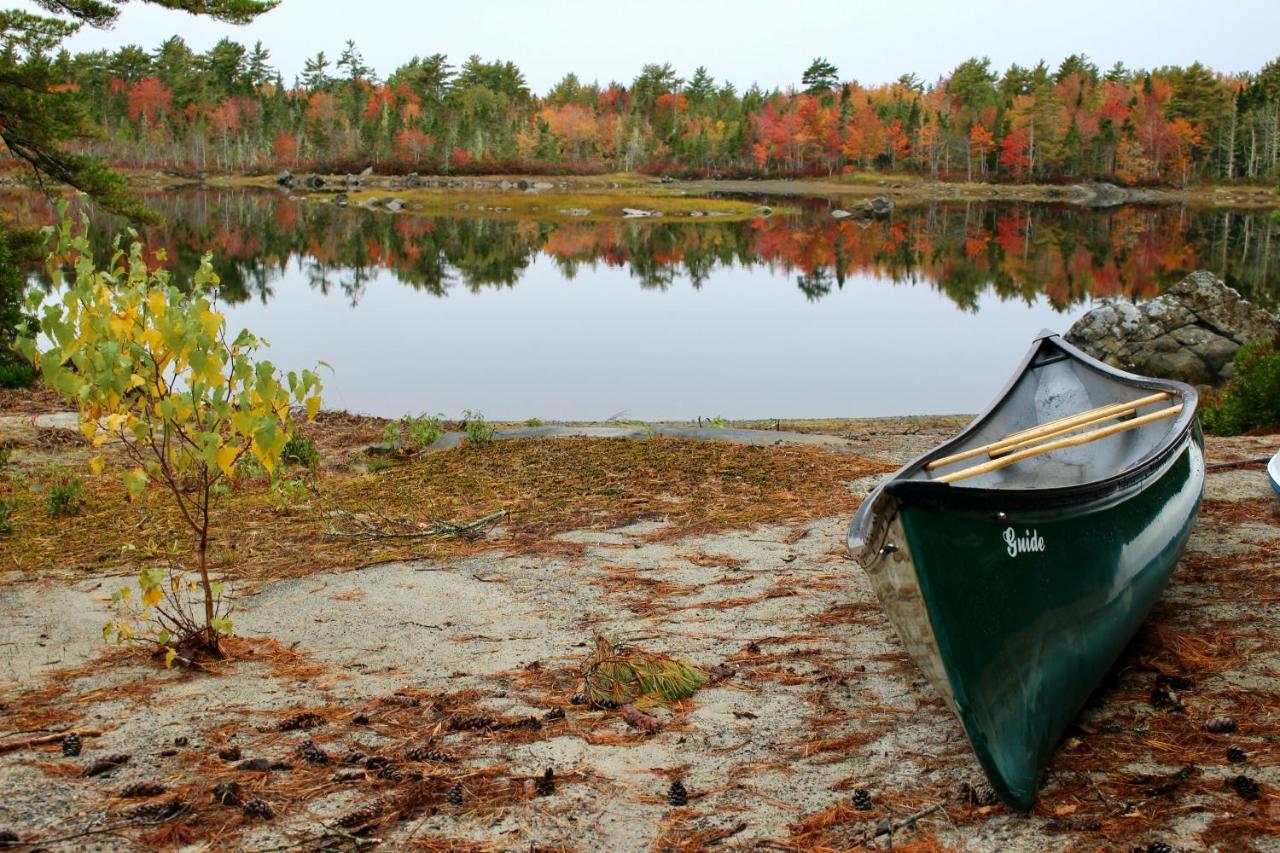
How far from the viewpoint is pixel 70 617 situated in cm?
586

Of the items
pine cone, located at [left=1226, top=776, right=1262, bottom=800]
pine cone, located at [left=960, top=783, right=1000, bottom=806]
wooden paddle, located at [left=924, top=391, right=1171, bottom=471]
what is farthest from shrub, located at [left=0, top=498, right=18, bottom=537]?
pine cone, located at [left=1226, top=776, right=1262, bottom=800]

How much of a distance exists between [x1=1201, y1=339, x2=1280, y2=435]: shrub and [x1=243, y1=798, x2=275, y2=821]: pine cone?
1129cm

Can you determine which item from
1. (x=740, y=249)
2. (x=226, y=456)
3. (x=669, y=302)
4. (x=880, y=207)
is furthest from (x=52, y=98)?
(x=880, y=207)

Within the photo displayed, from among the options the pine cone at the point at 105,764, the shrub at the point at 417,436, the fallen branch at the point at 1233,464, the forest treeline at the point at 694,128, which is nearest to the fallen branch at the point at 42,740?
the pine cone at the point at 105,764

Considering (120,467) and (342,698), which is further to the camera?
(120,467)

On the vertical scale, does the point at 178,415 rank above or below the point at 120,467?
above

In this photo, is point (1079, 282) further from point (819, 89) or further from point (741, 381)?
point (819, 89)

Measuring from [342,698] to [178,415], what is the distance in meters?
1.34

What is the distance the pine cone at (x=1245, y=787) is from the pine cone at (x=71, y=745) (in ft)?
13.2

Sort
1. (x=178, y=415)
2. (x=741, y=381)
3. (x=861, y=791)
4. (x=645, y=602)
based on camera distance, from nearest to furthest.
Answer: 1. (x=861, y=791)
2. (x=178, y=415)
3. (x=645, y=602)
4. (x=741, y=381)

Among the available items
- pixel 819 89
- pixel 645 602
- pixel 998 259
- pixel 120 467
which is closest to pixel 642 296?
pixel 998 259

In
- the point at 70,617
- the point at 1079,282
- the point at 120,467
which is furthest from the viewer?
the point at 1079,282

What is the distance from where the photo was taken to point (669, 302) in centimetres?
3019

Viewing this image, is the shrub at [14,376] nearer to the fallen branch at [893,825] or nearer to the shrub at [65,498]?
the shrub at [65,498]
